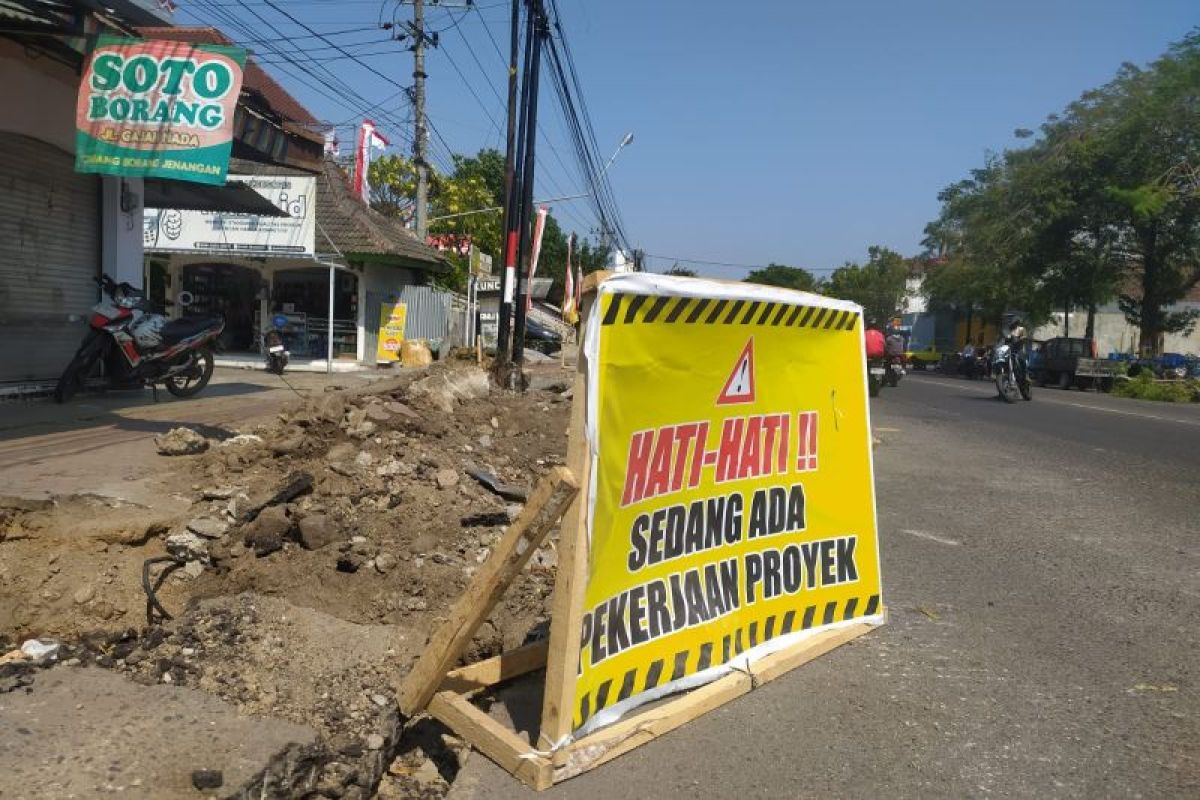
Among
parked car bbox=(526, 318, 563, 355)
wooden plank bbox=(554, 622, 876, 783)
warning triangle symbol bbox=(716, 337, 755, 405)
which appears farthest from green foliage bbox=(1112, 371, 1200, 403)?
warning triangle symbol bbox=(716, 337, 755, 405)

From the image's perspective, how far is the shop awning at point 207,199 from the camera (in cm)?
1161

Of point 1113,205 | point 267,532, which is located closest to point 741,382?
point 267,532

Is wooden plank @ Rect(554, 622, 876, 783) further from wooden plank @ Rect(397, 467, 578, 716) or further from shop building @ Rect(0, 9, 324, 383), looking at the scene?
shop building @ Rect(0, 9, 324, 383)

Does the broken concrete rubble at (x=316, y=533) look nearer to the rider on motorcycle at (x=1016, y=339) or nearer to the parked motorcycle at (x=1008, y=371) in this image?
the rider on motorcycle at (x=1016, y=339)

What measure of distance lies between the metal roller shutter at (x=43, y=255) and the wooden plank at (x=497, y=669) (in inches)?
316

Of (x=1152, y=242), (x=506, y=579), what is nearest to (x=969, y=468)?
(x=506, y=579)

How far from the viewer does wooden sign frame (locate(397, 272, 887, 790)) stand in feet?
9.48

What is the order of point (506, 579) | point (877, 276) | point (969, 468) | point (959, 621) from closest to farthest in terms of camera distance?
point (506, 579) → point (959, 621) → point (969, 468) → point (877, 276)

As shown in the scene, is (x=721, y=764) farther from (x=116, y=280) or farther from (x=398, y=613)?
(x=116, y=280)

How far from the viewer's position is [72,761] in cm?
262

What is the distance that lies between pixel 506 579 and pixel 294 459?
11.0 feet

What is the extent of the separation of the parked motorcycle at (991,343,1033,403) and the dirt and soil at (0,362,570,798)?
53.5 feet

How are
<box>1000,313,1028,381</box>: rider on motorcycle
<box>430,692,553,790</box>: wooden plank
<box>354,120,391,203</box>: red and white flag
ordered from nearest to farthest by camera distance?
<box>430,692,553,790</box>: wooden plank, <box>1000,313,1028,381</box>: rider on motorcycle, <box>354,120,391,203</box>: red and white flag

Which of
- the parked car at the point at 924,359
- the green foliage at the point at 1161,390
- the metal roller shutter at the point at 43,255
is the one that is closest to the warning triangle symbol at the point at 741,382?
the metal roller shutter at the point at 43,255
